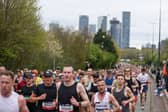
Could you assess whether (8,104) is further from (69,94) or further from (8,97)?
(69,94)

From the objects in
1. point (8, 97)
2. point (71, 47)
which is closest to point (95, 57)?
point (71, 47)

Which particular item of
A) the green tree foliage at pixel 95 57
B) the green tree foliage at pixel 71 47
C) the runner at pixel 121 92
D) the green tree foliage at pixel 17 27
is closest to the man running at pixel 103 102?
the runner at pixel 121 92

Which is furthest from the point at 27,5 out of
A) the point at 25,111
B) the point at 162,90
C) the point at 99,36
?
the point at 99,36

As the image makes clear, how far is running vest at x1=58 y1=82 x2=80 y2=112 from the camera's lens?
32.8 ft

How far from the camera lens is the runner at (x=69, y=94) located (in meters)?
9.95

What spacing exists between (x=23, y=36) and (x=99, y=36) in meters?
65.6

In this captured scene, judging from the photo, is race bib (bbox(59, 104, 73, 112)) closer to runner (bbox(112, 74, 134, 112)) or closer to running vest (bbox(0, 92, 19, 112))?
runner (bbox(112, 74, 134, 112))

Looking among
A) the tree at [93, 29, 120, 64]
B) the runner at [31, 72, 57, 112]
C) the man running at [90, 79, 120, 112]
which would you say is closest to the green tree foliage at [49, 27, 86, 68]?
the tree at [93, 29, 120, 64]

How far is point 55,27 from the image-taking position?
9325 centimetres

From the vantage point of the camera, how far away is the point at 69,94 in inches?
394

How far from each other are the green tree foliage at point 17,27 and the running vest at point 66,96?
38414 mm

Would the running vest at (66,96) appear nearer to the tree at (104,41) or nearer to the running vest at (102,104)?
the running vest at (102,104)

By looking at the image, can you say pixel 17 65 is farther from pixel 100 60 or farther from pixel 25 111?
pixel 25 111

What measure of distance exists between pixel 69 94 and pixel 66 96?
0.22 ft
